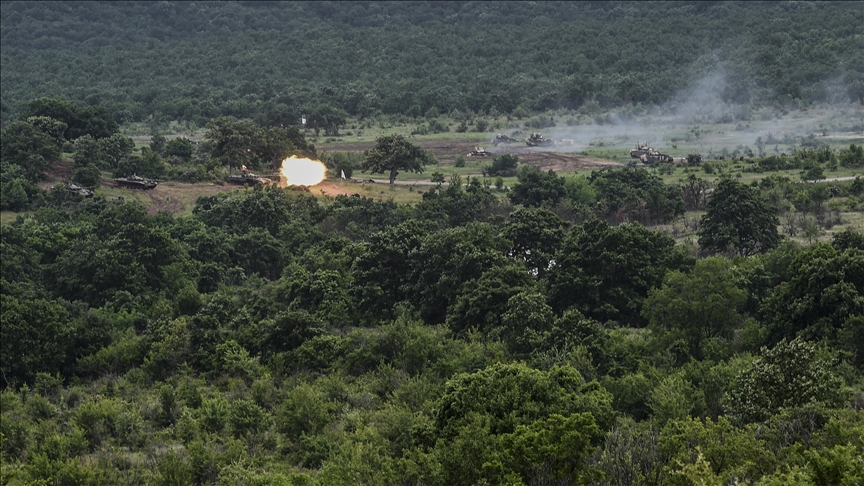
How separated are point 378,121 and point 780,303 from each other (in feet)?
259

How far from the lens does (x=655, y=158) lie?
77.6m

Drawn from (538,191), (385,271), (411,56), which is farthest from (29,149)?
(411,56)

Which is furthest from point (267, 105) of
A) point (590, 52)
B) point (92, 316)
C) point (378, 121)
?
point (92, 316)

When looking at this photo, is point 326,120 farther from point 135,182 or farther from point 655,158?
point 655,158

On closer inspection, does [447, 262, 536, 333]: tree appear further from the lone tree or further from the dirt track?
the dirt track

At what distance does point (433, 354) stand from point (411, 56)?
374 ft

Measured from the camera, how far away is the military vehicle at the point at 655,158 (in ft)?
251

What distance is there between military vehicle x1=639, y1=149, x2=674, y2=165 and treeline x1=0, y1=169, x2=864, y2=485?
2692 centimetres

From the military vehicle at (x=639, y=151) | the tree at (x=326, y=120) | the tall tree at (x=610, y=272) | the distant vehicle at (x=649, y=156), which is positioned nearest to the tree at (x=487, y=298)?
the tall tree at (x=610, y=272)

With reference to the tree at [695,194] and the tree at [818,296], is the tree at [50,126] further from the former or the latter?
the tree at [818,296]

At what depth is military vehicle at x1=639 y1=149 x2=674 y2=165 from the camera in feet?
251

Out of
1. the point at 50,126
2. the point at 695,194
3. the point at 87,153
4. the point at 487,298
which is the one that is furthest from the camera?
the point at 50,126

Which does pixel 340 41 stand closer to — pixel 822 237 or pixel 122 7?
pixel 122 7

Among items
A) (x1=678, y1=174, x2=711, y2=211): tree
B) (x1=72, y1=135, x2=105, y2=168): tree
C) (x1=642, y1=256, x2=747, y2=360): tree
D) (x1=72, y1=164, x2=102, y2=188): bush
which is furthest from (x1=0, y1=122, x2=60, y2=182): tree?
(x1=642, y1=256, x2=747, y2=360): tree
